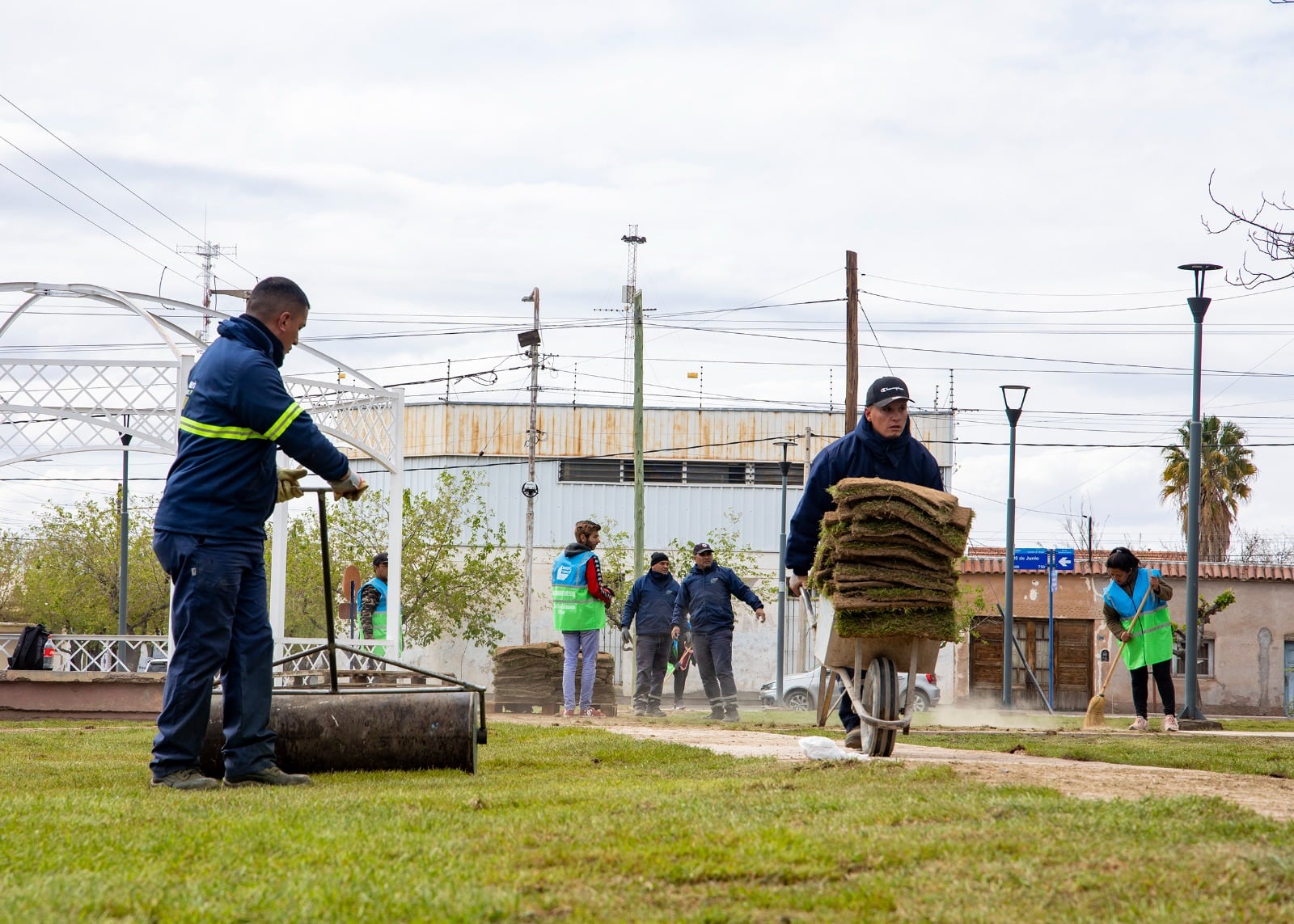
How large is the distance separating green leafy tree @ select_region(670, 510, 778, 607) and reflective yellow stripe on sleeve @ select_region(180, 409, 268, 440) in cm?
3641

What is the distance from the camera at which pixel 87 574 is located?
4650cm

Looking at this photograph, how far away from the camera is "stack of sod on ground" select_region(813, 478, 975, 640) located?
6.84 m

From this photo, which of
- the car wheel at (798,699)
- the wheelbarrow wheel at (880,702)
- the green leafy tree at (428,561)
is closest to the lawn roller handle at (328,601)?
the wheelbarrow wheel at (880,702)

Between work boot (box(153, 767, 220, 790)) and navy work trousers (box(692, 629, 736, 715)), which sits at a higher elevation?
work boot (box(153, 767, 220, 790))

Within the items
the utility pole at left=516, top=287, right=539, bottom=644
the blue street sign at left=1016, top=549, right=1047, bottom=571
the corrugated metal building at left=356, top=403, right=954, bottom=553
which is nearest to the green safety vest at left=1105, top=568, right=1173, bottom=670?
the blue street sign at left=1016, top=549, right=1047, bottom=571

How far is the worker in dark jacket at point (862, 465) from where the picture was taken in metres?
7.45

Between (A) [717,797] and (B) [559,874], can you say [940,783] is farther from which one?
(B) [559,874]

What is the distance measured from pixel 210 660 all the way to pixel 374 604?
10572mm

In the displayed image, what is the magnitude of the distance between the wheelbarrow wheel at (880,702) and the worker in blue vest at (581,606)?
7.49 metres

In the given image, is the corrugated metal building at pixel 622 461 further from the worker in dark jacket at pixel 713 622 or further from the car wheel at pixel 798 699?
the worker in dark jacket at pixel 713 622

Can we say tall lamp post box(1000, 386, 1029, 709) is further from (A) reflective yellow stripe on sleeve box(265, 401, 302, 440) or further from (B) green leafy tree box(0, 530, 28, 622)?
(B) green leafy tree box(0, 530, 28, 622)

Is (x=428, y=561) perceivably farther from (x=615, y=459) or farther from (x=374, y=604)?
(x=374, y=604)

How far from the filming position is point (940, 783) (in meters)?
5.13

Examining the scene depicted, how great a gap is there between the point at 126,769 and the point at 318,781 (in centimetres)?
128
